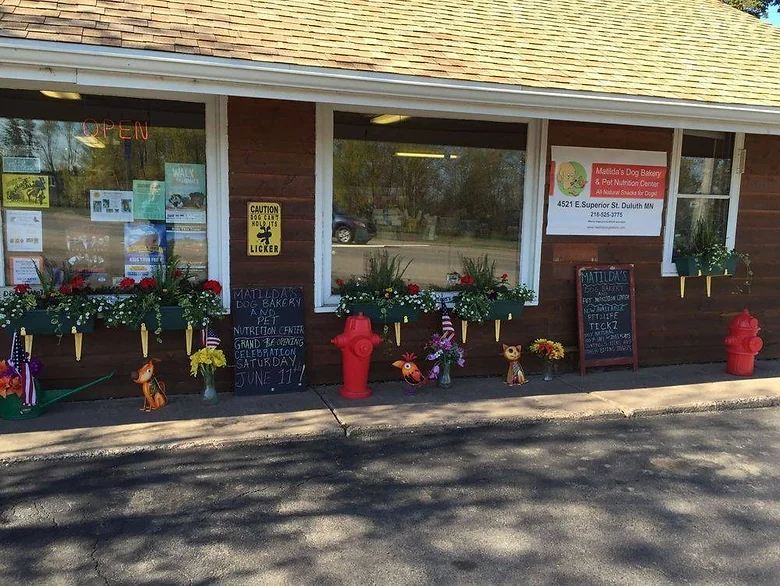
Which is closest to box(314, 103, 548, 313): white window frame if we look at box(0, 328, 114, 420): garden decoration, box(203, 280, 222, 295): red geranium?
box(203, 280, 222, 295): red geranium

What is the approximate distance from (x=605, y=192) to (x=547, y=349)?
1646mm

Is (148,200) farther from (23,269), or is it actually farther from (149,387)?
(149,387)

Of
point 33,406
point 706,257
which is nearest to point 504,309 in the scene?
point 706,257

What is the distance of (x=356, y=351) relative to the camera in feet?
17.2

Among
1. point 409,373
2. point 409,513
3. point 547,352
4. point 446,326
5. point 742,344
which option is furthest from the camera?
point 742,344

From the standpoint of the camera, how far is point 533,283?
20.2 ft

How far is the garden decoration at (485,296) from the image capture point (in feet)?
18.9

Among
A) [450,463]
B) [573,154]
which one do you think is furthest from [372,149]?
[450,463]

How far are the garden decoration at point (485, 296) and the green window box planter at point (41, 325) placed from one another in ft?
10.3

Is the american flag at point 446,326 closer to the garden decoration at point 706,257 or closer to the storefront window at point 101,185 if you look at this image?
the storefront window at point 101,185

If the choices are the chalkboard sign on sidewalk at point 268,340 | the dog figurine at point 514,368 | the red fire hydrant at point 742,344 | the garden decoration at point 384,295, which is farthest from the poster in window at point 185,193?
the red fire hydrant at point 742,344

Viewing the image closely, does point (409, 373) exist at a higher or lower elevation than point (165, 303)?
A: lower

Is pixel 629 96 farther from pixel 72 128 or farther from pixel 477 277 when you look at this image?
pixel 72 128

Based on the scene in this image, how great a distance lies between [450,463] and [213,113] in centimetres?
329
